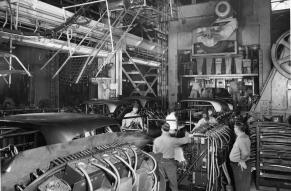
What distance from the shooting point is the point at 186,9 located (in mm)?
9273

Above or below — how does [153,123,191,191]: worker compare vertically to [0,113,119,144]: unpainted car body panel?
below

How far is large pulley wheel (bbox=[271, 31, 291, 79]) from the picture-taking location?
7660 millimetres

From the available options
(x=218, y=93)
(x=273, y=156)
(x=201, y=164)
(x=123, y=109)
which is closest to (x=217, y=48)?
(x=218, y=93)

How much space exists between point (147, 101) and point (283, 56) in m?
4.31

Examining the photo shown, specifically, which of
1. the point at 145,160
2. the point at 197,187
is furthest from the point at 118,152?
the point at 197,187

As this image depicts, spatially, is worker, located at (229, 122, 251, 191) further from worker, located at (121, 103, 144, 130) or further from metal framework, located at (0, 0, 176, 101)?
metal framework, located at (0, 0, 176, 101)

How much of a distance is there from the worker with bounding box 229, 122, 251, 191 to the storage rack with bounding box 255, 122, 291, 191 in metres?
0.31

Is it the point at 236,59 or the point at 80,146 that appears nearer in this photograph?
the point at 80,146

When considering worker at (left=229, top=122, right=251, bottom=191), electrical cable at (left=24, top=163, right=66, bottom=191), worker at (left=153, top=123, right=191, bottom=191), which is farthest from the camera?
worker at (left=229, top=122, right=251, bottom=191)

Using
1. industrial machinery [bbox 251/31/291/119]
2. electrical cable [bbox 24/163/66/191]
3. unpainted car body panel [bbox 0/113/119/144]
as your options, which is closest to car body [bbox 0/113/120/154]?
unpainted car body panel [bbox 0/113/119/144]

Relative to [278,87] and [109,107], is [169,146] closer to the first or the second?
[109,107]

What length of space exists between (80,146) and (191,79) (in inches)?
309

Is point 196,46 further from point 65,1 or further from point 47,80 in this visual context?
point 47,80

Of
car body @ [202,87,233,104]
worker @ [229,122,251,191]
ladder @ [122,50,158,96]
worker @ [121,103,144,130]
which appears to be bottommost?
worker @ [229,122,251,191]
